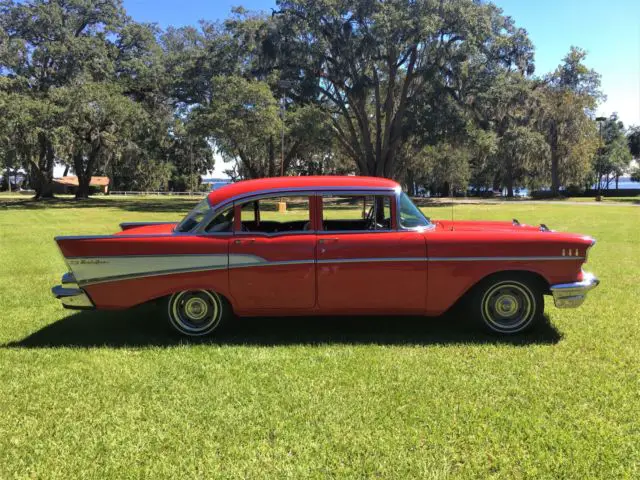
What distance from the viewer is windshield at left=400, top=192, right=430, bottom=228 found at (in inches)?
195

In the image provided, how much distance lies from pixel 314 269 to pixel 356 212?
944 millimetres

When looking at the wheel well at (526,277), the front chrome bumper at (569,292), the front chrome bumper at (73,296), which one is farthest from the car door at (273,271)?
the front chrome bumper at (569,292)

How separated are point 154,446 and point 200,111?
32419mm

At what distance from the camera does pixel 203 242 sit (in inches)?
187

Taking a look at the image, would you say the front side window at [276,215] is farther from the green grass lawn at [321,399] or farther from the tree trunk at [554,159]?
the tree trunk at [554,159]

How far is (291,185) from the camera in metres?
4.98

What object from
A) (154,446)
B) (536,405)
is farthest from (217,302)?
(536,405)

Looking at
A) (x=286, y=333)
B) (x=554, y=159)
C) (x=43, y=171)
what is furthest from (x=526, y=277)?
(x=554, y=159)

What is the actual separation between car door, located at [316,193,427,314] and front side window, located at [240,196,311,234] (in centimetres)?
38

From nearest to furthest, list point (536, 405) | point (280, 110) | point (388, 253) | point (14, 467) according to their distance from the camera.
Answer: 1. point (14, 467)
2. point (536, 405)
3. point (388, 253)
4. point (280, 110)

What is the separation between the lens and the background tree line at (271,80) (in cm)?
3031

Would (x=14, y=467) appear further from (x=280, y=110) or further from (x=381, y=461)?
(x=280, y=110)

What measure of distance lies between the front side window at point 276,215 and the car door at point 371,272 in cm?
38

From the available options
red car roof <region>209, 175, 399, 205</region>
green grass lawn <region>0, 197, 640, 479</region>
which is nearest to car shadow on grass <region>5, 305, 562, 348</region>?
green grass lawn <region>0, 197, 640, 479</region>
